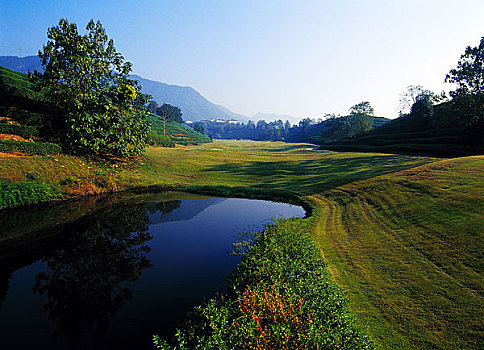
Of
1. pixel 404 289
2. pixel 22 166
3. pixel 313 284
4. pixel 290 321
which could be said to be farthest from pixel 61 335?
pixel 22 166

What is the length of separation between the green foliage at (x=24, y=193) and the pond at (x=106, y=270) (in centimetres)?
189

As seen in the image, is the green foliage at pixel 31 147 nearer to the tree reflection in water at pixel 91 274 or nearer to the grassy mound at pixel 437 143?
the tree reflection in water at pixel 91 274

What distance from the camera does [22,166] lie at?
90.6 ft

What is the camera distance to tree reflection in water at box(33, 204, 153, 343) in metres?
10.5

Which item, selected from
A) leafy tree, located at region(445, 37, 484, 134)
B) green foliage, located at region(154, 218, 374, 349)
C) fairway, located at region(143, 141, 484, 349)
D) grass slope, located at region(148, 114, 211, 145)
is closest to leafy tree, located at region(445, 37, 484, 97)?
leafy tree, located at region(445, 37, 484, 134)

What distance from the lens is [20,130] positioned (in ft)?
113

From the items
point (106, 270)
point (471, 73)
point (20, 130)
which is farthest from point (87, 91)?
point (471, 73)

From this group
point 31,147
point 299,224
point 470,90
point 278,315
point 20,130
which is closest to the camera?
point 278,315

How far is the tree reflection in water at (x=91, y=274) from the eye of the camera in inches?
412

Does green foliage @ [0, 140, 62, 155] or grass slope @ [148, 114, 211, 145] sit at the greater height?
grass slope @ [148, 114, 211, 145]

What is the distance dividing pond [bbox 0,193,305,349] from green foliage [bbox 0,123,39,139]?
1735 centimetres

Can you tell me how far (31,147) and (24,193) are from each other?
9.75m

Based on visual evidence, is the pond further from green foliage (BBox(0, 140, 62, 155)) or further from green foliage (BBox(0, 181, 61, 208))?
green foliage (BBox(0, 140, 62, 155))

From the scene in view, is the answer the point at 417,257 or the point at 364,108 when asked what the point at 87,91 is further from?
the point at 364,108
